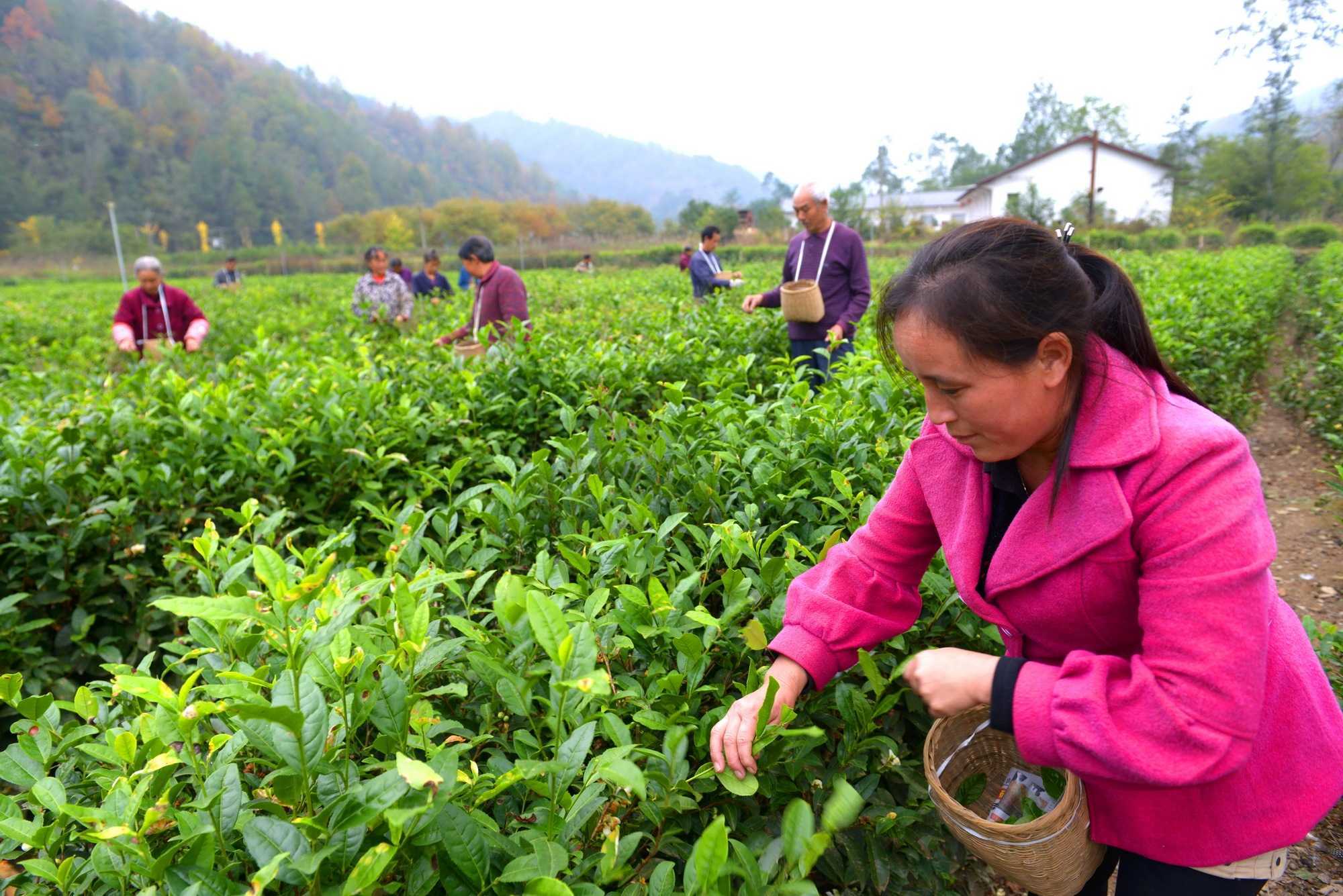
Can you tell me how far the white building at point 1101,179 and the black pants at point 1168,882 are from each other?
54.1 metres

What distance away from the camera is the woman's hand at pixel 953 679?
44.2 inches

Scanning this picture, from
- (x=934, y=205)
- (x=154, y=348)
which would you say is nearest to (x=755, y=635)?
(x=154, y=348)

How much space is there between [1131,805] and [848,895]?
59cm

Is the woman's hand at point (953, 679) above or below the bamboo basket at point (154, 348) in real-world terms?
below

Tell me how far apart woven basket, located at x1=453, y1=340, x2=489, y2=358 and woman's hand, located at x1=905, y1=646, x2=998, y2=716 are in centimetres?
350

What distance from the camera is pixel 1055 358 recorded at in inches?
44.6

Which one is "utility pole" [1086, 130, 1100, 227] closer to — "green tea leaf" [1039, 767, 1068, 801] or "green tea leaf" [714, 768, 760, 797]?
"green tea leaf" [1039, 767, 1068, 801]

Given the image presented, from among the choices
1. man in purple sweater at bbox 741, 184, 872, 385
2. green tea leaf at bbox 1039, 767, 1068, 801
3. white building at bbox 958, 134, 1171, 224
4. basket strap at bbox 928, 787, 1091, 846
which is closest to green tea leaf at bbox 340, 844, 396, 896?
basket strap at bbox 928, 787, 1091, 846

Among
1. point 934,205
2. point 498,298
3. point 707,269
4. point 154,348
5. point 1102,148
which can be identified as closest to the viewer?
point 154,348

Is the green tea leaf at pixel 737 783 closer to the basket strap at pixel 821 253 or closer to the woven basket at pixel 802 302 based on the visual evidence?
the woven basket at pixel 802 302

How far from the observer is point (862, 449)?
2248 millimetres

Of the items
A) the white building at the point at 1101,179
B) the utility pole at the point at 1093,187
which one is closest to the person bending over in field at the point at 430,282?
the utility pole at the point at 1093,187

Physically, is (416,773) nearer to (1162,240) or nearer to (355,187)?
(1162,240)

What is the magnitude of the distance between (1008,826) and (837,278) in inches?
A: 172
